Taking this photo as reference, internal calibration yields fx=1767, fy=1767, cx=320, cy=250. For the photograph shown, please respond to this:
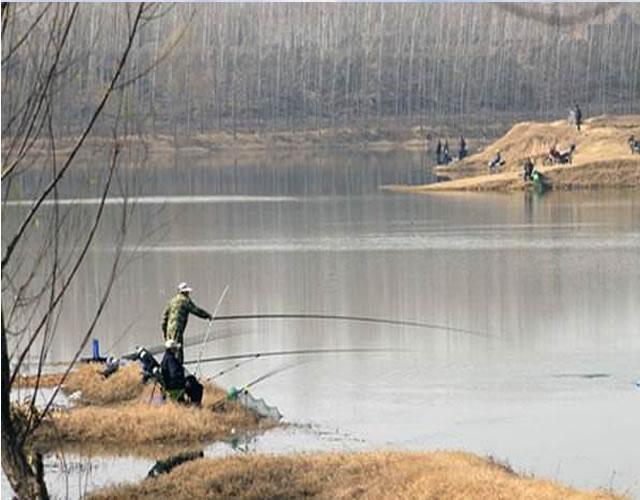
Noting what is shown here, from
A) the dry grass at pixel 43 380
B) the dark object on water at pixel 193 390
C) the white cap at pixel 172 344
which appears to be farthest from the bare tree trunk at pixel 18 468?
the dry grass at pixel 43 380

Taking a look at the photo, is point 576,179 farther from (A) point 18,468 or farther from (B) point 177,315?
(A) point 18,468

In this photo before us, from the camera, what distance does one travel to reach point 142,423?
13797 mm

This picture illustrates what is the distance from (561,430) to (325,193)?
34854mm

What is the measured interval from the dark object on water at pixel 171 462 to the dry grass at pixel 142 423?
0.26 meters

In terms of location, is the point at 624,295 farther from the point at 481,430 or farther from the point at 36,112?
the point at 36,112

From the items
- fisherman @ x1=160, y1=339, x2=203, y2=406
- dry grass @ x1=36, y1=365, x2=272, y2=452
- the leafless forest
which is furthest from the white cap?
the leafless forest

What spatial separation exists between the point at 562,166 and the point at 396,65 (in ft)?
101

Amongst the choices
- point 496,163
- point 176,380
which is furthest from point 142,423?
point 496,163

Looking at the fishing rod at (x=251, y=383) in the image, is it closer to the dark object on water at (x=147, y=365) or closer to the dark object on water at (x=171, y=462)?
the dark object on water at (x=147, y=365)

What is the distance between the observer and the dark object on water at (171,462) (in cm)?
1254

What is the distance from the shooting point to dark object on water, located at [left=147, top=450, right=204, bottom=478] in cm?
1254

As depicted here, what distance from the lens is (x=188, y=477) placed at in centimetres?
1183

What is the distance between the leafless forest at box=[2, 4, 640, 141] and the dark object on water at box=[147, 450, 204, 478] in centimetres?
4257

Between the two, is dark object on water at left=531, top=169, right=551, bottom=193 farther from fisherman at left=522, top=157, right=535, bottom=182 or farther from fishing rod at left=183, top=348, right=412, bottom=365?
fishing rod at left=183, top=348, right=412, bottom=365
